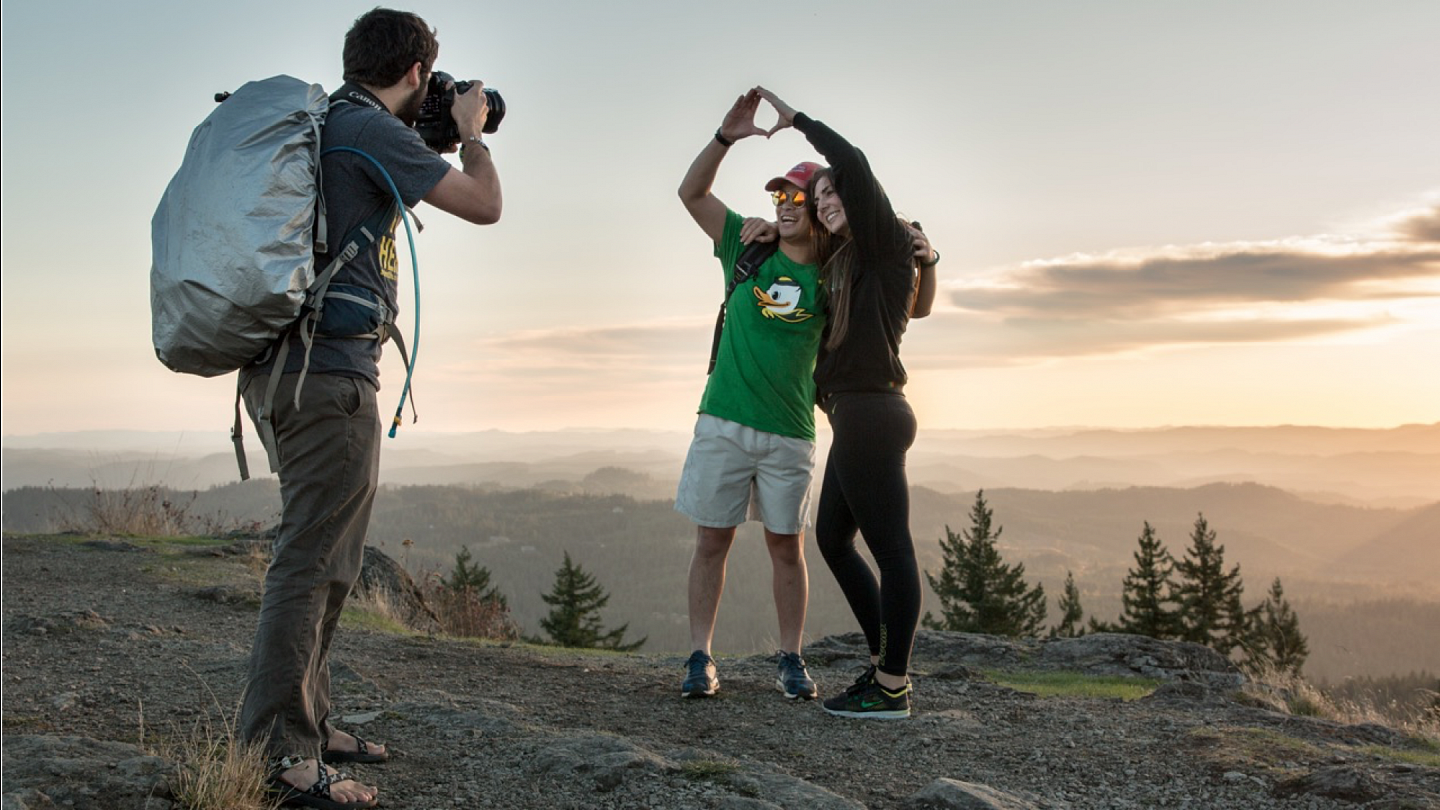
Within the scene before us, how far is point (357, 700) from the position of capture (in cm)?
441

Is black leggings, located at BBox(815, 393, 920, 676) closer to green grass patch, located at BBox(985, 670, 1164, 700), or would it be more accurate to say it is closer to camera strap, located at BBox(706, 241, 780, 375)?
camera strap, located at BBox(706, 241, 780, 375)

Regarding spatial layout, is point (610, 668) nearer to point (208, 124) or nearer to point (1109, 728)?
point (1109, 728)

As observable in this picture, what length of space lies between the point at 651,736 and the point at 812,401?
1.62 metres

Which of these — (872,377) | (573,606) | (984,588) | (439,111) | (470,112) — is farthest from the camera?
(984,588)

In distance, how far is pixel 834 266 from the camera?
4.50 meters

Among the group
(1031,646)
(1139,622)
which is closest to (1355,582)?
(1139,622)

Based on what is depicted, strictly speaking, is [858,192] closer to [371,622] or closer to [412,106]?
[412,106]

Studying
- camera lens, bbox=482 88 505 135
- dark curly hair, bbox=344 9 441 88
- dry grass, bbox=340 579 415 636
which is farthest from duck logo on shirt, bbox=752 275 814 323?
dry grass, bbox=340 579 415 636

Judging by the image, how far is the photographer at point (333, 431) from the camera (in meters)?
2.88

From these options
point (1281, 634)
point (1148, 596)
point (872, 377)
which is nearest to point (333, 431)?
point (872, 377)

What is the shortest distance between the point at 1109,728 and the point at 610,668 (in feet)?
9.12

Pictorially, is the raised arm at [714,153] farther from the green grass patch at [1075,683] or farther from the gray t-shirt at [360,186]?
the green grass patch at [1075,683]

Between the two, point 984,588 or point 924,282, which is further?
point 984,588

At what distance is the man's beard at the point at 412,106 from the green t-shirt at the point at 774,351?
1.85 meters
